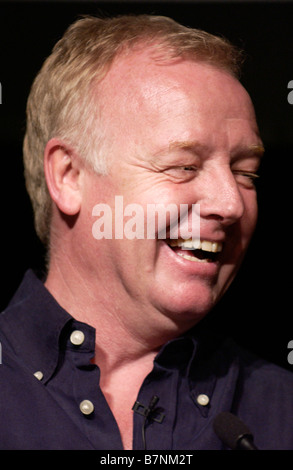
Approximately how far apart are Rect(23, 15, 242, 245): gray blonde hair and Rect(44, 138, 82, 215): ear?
1.2 inches

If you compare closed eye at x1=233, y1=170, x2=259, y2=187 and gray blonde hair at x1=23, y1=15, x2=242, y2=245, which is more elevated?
gray blonde hair at x1=23, y1=15, x2=242, y2=245

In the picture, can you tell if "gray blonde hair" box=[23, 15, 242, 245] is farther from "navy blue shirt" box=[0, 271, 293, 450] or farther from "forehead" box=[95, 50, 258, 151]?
"navy blue shirt" box=[0, 271, 293, 450]

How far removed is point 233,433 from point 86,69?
0.98 metres

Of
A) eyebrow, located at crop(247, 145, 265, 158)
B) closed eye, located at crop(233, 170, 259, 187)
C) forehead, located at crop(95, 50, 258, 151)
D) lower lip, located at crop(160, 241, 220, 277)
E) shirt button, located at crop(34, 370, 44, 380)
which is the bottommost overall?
shirt button, located at crop(34, 370, 44, 380)

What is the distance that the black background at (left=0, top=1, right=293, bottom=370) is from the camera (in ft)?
6.79

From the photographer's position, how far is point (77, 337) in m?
1.53

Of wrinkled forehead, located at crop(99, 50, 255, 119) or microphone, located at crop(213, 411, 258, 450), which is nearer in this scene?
microphone, located at crop(213, 411, 258, 450)

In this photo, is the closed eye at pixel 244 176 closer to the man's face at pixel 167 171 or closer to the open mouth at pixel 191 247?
the man's face at pixel 167 171

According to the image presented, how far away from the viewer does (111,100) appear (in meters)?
1.56

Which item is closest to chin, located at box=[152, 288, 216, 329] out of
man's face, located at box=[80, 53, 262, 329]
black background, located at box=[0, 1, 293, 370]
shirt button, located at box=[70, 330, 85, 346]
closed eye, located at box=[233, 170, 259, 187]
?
man's face, located at box=[80, 53, 262, 329]

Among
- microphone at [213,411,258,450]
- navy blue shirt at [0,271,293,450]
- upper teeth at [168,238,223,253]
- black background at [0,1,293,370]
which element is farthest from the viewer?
black background at [0,1,293,370]

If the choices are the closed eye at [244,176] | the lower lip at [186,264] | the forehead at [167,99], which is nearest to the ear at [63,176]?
the forehead at [167,99]
